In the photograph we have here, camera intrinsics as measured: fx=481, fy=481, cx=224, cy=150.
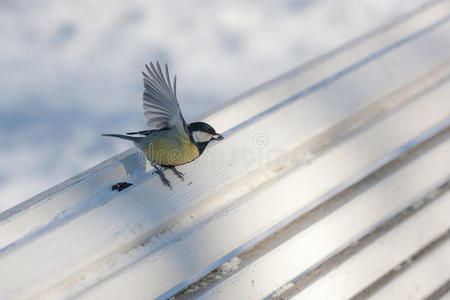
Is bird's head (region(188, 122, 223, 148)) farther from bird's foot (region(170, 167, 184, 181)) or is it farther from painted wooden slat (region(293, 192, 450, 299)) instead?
painted wooden slat (region(293, 192, 450, 299))

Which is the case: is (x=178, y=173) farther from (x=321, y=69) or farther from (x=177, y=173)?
(x=321, y=69)

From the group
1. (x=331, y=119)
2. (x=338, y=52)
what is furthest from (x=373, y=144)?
(x=338, y=52)

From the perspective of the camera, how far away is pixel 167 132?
154cm

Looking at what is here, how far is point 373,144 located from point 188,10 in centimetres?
285

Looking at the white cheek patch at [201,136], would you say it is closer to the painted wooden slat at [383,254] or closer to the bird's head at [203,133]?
the bird's head at [203,133]

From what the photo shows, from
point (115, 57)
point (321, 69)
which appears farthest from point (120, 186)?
point (115, 57)

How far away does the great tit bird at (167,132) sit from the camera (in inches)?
55.4

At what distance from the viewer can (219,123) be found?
4.91 ft

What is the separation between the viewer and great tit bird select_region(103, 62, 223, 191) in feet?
4.62

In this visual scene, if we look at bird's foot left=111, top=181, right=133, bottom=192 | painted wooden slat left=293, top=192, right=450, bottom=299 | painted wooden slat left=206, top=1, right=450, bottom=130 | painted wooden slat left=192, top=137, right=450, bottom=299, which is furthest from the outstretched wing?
painted wooden slat left=293, top=192, right=450, bottom=299

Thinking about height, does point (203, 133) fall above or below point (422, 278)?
above

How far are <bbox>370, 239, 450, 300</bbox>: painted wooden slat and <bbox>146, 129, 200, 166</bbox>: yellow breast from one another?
715 millimetres

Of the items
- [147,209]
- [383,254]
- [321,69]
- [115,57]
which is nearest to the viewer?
[147,209]

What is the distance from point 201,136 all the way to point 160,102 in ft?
0.52
